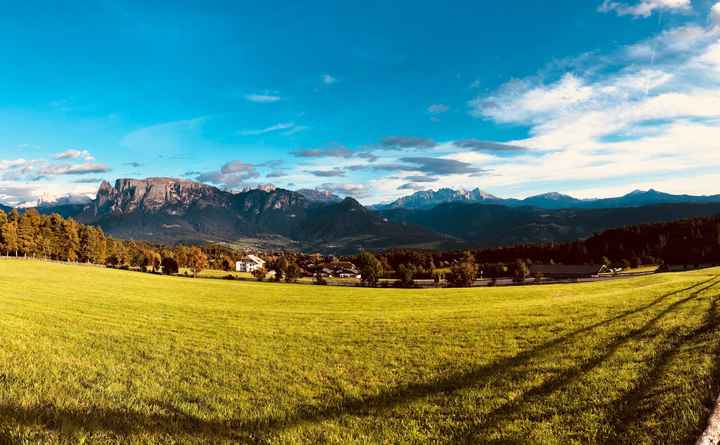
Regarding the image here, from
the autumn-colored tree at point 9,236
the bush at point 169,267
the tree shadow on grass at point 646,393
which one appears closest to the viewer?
the tree shadow on grass at point 646,393

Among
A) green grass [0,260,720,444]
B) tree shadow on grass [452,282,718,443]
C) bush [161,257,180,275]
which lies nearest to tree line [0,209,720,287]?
bush [161,257,180,275]

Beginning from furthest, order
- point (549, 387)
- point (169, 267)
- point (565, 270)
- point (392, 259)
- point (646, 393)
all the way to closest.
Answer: point (392, 259) < point (565, 270) < point (169, 267) < point (549, 387) < point (646, 393)

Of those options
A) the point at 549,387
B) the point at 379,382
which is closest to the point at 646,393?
the point at 549,387

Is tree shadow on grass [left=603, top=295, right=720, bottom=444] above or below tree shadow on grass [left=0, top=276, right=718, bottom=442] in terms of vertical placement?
above

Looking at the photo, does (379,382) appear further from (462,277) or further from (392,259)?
(392,259)

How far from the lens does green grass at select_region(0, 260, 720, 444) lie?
7.76 metres

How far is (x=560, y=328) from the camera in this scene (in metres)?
16.9

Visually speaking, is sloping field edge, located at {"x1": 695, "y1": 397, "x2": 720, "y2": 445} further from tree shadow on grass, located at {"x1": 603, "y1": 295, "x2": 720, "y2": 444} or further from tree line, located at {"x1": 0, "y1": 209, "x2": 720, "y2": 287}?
tree line, located at {"x1": 0, "y1": 209, "x2": 720, "y2": 287}

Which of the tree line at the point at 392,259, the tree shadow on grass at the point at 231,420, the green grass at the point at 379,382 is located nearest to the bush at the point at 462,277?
the tree line at the point at 392,259

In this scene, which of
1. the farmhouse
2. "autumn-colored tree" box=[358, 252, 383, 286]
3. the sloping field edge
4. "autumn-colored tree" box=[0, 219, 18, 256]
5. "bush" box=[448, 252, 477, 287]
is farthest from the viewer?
the farmhouse

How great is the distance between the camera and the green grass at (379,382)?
7762mm

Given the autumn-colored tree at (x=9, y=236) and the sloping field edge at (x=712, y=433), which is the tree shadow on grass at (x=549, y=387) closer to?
the sloping field edge at (x=712, y=433)

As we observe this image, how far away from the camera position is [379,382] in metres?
11.6

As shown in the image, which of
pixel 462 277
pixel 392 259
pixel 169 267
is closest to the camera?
pixel 462 277
